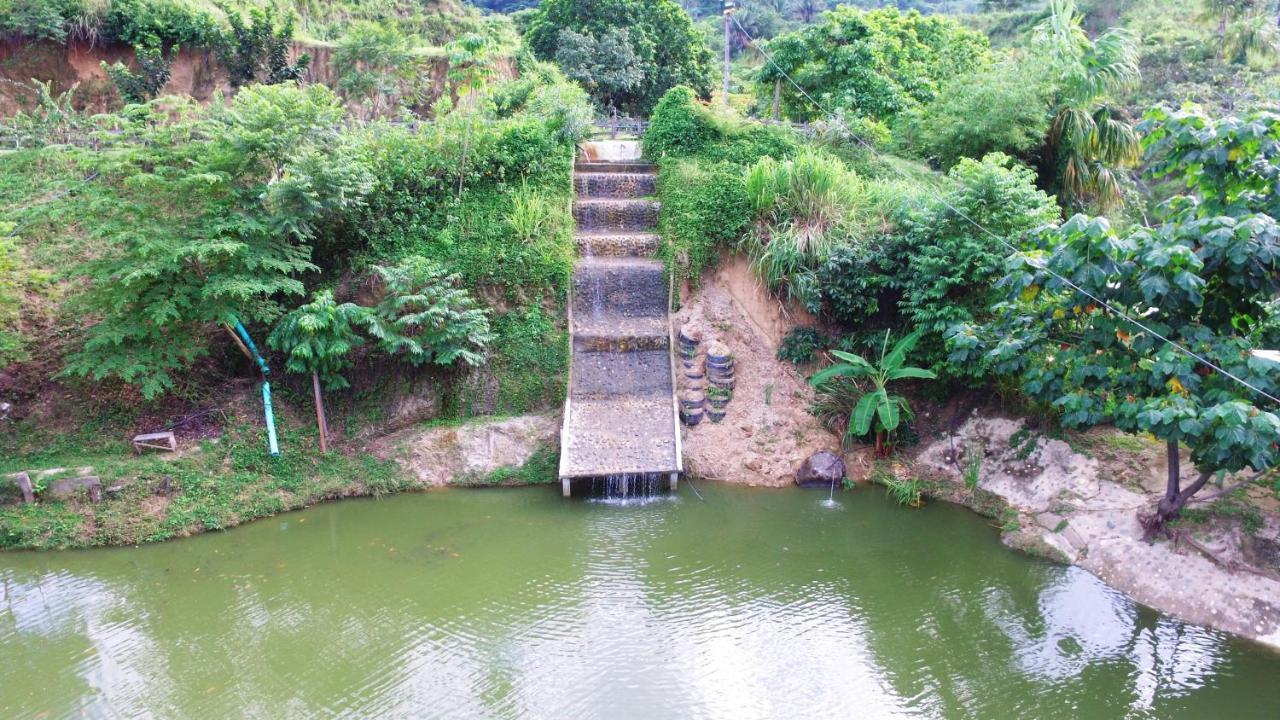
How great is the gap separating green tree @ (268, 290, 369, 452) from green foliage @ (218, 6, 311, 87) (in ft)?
43.0

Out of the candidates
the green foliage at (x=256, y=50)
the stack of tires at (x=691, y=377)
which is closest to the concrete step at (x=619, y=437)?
the stack of tires at (x=691, y=377)

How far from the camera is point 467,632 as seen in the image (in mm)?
6312

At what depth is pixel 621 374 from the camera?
407 inches

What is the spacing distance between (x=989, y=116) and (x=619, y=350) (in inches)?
300

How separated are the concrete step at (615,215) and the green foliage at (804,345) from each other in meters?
3.51

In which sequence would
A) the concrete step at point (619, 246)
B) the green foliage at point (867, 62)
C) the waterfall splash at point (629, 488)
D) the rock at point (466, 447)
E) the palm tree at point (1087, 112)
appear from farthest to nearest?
1. the green foliage at point (867, 62)
2. the palm tree at point (1087, 112)
3. the concrete step at point (619, 246)
4. the rock at point (466, 447)
5. the waterfall splash at point (629, 488)

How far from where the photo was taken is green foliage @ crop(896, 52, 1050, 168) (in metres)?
12.3

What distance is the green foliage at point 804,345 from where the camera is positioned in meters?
10.2

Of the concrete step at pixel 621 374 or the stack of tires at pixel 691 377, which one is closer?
the stack of tires at pixel 691 377

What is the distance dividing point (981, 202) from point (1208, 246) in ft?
10.5

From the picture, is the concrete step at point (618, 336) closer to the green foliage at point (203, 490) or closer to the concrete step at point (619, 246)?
the concrete step at point (619, 246)

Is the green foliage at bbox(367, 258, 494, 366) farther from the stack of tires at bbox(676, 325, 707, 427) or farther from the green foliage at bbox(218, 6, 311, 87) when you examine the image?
the green foliage at bbox(218, 6, 311, 87)

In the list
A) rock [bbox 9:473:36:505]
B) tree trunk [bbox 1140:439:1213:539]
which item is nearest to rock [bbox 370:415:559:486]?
rock [bbox 9:473:36:505]

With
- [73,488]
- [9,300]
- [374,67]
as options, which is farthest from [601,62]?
[73,488]
